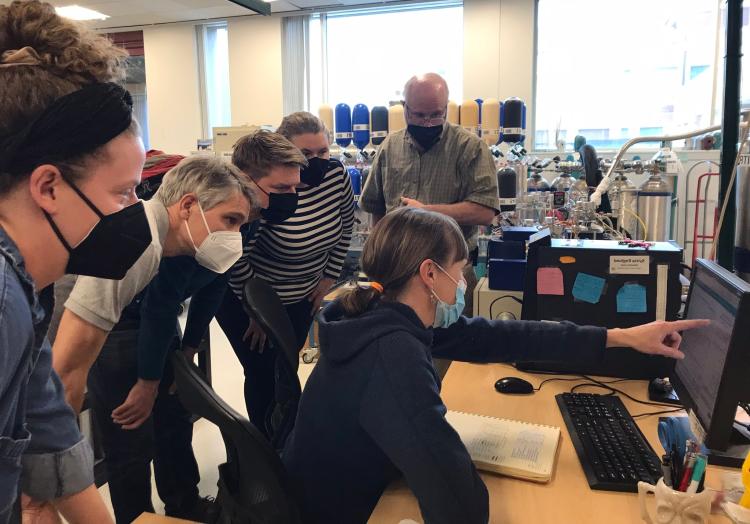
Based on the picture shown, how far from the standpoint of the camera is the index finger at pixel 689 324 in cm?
122

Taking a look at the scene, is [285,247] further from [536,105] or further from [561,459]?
[536,105]

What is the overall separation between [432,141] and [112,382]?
1.68 m

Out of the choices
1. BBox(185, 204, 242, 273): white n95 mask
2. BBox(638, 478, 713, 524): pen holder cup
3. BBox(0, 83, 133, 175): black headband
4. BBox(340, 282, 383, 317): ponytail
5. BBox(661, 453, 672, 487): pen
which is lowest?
BBox(638, 478, 713, 524): pen holder cup

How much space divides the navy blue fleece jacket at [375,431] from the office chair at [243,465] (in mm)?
93

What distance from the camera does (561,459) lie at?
1179 millimetres

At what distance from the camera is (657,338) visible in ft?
4.46

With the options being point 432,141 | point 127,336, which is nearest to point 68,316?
point 127,336

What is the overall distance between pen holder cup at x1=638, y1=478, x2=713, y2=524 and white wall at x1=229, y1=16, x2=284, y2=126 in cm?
651

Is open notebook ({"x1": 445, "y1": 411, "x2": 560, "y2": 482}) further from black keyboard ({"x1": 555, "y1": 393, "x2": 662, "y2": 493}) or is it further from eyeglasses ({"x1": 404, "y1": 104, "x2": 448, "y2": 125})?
eyeglasses ({"x1": 404, "y1": 104, "x2": 448, "y2": 125})

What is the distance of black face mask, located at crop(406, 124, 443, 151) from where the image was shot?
Answer: 2.60 meters

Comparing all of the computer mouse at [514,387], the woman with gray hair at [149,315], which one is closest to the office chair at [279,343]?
the woman with gray hair at [149,315]

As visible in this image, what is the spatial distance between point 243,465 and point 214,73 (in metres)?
6.97

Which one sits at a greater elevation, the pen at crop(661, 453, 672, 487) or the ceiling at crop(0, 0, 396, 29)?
the ceiling at crop(0, 0, 396, 29)

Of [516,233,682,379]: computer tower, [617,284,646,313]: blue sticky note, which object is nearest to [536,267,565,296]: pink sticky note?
[516,233,682,379]: computer tower
